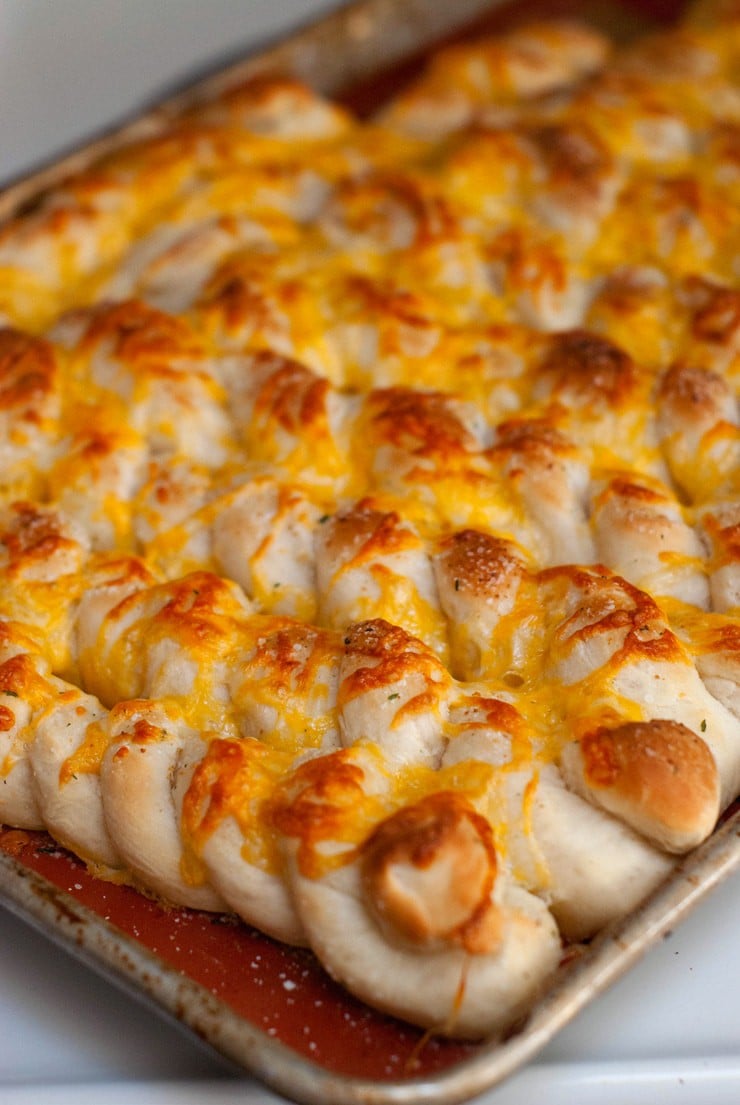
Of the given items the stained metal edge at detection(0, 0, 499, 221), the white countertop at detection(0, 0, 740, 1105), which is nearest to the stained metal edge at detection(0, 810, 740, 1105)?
the white countertop at detection(0, 0, 740, 1105)

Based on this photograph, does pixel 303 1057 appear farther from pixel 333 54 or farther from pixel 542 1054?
pixel 333 54

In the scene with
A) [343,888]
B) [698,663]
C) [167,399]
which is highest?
[167,399]

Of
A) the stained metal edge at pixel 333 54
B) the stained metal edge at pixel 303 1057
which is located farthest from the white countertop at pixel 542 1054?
the stained metal edge at pixel 333 54

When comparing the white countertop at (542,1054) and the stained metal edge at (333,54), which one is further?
the stained metal edge at (333,54)

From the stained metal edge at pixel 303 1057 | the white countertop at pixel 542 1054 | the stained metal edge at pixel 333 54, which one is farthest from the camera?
the stained metal edge at pixel 333 54

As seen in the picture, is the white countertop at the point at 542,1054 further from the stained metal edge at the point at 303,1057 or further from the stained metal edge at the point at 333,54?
the stained metal edge at the point at 333,54

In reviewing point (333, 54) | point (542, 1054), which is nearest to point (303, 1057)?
point (542, 1054)

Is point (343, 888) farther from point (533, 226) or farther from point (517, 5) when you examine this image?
point (517, 5)

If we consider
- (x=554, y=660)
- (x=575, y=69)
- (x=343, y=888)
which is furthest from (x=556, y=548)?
(x=575, y=69)
